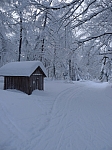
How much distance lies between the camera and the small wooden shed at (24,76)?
9828 millimetres

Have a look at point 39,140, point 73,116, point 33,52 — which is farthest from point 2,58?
point 39,140

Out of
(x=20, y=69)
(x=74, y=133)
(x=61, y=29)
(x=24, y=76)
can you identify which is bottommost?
(x=74, y=133)

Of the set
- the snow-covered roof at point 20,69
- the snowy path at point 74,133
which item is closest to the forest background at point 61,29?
the snow-covered roof at point 20,69

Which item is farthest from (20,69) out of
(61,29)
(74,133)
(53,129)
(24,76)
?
(74,133)

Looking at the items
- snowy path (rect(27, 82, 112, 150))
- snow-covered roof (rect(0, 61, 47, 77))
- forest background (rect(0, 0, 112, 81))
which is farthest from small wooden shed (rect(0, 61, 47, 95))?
snowy path (rect(27, 82, 112, 150))

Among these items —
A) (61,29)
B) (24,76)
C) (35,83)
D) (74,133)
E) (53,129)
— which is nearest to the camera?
(74,133)

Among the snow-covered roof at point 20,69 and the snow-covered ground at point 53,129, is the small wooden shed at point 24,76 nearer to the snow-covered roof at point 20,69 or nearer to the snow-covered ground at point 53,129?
the snow-covered roof at point 20,69

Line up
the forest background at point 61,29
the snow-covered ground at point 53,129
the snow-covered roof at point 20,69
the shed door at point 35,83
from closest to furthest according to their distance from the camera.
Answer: the snow-covered ground at point 53,129 < the forest background at point 61,29 < the snow-covered roof at point 20,69 < the shed door at point 35,83

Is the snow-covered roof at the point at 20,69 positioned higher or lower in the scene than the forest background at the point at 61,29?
lower

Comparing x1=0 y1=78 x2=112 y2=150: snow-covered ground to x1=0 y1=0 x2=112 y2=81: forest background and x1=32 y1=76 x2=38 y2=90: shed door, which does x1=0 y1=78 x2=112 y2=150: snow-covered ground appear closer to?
x1=0 y1=0 x2=112 y2=81: forest background

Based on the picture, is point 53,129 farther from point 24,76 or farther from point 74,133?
point 24,76

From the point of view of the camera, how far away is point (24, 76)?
9875mm

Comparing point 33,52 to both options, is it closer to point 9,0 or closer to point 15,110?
point 9,0

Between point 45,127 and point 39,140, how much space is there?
35.0 inches
